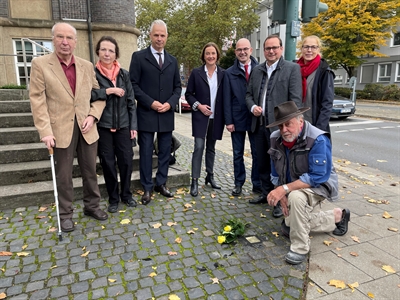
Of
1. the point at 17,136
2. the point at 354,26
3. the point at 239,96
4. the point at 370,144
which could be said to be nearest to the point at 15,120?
the point at 17,136

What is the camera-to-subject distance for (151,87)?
14.4 feet

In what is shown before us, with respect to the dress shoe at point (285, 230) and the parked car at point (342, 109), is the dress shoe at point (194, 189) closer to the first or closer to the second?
the dress shoe at point (285, 230)

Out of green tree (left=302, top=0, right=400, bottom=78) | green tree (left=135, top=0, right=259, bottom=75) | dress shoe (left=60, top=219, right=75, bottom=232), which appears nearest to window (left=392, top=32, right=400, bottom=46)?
green tree (left=302, top=0, right=400, bottom=78)

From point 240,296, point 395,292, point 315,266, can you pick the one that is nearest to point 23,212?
point 240,296

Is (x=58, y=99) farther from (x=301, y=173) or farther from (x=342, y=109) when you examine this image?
(x=342, y=109)

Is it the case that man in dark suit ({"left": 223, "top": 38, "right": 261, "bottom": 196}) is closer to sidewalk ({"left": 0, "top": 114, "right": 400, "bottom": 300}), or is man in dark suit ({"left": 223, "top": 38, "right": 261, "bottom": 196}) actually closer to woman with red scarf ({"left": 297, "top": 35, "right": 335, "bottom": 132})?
woman with red scarf ({"left": 297, "top": 35, "right": 335, "bottom": 132})

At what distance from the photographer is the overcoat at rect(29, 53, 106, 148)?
132 inches

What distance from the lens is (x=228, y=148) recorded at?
8992 mm

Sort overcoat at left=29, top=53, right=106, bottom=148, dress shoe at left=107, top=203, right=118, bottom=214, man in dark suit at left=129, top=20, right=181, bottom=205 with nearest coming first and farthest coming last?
overcoat at left=29, top=53, right=106, bottom=148
dress shoe at left=107, top=203, right=118, bottom=214
man in dark suit at left=129, top=20, right=181, bottom=205

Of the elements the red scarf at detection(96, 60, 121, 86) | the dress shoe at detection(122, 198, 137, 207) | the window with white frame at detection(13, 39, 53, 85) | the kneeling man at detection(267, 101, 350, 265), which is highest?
the window with white frame at detection(13, 39, 53, 85)

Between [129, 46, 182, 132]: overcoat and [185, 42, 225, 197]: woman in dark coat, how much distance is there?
380 millimetres

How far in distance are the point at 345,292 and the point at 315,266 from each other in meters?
0.41

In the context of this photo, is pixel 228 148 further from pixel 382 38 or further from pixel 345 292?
pixel 382 38

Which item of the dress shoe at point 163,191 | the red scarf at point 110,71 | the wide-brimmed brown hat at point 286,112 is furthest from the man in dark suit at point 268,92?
the red scarf at point 110,71
